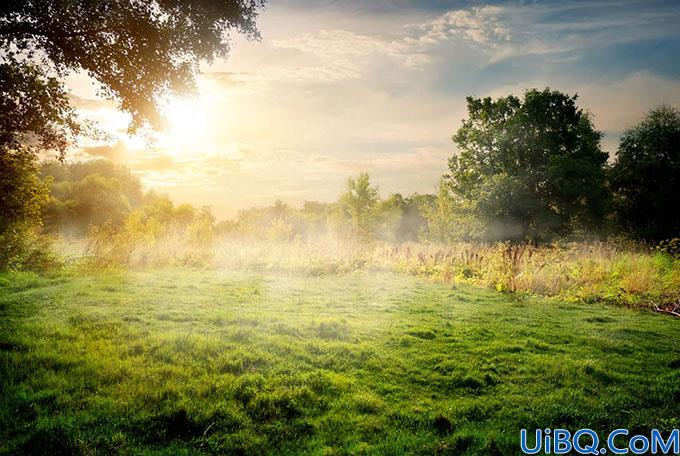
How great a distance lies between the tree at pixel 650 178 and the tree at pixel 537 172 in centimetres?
239

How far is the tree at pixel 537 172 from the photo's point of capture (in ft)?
92.4

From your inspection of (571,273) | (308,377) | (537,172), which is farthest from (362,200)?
(308,377)

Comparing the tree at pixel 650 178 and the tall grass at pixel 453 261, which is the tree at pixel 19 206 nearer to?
the tall grass at pixel 453 261

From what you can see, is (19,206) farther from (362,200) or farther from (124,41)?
(362,200)

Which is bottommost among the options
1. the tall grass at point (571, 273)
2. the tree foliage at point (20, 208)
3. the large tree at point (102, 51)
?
the tall grass at point (571, 273)

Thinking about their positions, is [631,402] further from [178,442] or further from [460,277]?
[460,277]

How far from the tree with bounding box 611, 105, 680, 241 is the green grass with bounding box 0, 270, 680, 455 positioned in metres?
25.6

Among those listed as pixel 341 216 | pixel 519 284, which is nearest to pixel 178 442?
pixel 519 284

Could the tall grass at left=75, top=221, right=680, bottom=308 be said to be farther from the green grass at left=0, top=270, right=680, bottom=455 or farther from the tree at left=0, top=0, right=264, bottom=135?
the tree at left=0, top=0, right=264, bottom=135

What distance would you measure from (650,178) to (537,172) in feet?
33.8

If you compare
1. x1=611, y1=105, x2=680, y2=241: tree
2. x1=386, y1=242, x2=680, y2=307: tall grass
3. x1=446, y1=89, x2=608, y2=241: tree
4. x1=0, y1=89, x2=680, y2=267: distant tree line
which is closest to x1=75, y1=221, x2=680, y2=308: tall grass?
x1=386, y1=242, x2=680, y2=307: tall grass

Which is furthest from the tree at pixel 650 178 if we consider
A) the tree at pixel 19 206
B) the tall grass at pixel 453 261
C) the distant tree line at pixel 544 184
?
the tree at pixel 19 206

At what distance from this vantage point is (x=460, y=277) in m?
17.5

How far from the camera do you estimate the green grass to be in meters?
4.18
